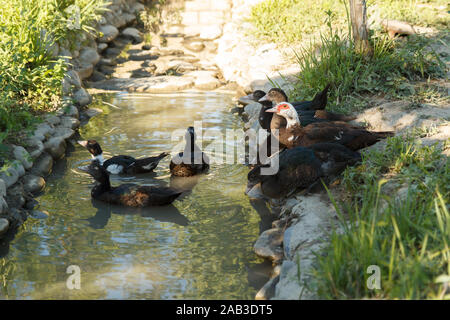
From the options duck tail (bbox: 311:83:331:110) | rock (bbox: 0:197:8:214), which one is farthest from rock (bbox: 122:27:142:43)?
rock (bbox: 0:197:8:214)

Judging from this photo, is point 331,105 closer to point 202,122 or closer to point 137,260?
point 202,122

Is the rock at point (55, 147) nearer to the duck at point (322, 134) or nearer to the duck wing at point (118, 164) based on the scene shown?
the duck wing at point (118, 164)

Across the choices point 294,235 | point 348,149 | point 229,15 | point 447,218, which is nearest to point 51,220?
point 294,235

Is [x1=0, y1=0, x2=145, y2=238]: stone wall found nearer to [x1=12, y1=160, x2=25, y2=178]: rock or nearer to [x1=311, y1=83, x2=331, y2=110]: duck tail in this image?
[x1=12, y1=160, x2=25, y2=178]: rock

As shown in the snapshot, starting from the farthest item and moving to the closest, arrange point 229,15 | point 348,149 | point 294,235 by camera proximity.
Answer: point 229,15, point 348,149, point 294,235

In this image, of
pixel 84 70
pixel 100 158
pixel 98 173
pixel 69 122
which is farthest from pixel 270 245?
pixel 84 70

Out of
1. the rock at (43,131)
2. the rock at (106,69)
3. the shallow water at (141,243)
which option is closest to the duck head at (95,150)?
the shallow water at (141,243)

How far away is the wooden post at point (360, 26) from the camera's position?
8203 millimetres

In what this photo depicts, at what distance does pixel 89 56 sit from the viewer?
1224 centimetres

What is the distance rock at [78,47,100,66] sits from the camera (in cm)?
1209

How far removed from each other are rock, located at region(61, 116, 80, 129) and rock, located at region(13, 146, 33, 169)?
1.85 meters

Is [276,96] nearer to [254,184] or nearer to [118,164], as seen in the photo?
[254,184]
